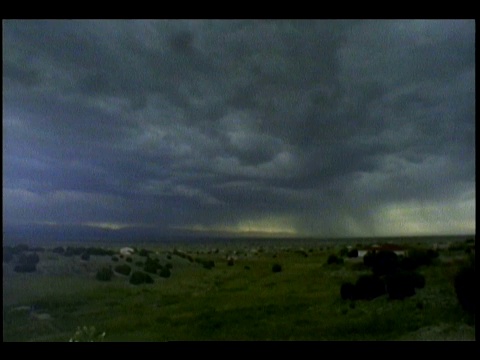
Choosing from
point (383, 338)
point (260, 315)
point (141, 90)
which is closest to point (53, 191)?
point (141, 90)

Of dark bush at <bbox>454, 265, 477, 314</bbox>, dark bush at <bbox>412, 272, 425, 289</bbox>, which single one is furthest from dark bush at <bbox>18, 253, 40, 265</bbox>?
dark bush at <bbox>454, 265, 477, 314</bbox>

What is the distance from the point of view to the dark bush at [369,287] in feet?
7.61

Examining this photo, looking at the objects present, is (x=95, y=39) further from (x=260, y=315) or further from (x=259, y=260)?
(x=260, y=315)


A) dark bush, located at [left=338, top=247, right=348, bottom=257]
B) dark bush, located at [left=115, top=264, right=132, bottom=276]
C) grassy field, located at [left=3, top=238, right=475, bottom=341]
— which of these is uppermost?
dark bush, located at [left=338, top=247, right=348, bottom=257]

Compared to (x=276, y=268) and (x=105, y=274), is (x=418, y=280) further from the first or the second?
(x=105, y=274)

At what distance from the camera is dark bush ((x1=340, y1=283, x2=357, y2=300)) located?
2.32m

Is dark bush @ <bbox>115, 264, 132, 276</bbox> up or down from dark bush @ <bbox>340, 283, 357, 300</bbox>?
up

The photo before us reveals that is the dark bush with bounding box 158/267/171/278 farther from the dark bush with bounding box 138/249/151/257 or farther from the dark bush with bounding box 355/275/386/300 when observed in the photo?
the dark bush with bounding box 355/275/386/300

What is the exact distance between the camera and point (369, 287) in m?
2.32

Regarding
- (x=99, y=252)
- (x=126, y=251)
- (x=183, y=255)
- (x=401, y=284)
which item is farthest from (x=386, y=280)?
(x=99, y=252)

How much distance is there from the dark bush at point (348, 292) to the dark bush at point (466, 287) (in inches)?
18.0

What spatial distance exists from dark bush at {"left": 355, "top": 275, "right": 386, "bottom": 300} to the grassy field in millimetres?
29

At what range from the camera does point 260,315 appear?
2.27 metres

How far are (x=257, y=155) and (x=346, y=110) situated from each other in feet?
1.57
